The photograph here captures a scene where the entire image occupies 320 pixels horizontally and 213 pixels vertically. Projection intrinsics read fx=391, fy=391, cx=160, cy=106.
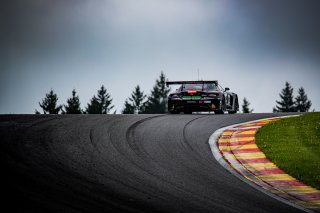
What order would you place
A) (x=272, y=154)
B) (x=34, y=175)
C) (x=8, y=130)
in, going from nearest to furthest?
(x=34, y=175) → (x=272, y=154) → (x=8, y=130)

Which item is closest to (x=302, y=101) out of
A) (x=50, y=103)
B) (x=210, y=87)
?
(x=50, y=103)

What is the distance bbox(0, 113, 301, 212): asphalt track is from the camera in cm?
369

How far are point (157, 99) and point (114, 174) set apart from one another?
5996 centimetres

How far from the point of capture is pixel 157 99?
6462 cm

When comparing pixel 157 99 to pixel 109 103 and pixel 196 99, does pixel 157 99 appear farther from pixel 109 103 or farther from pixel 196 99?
pixel 196 99

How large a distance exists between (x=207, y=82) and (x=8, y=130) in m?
8.44

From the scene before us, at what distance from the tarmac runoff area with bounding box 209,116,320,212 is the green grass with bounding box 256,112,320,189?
0.44 feet

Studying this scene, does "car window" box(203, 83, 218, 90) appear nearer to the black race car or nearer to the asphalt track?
the black race car

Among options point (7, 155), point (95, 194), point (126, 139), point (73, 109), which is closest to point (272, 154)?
point (126, 139)

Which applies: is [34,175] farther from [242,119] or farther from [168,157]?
[242,119]

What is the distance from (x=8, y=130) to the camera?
275 inches

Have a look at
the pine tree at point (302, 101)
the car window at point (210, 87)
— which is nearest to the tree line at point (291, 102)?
the pine tree at point (302, 101)

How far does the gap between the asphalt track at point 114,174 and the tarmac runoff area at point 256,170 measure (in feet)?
0.74

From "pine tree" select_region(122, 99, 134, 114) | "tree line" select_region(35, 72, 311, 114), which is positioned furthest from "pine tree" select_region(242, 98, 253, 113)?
"pine tree" select_region(122, 99, 134, 114)
